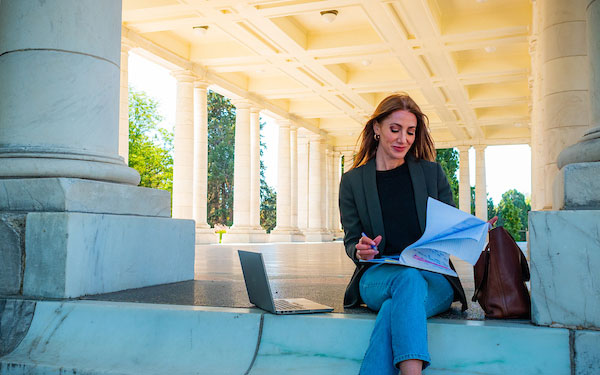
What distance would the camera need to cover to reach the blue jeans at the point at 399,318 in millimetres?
5836

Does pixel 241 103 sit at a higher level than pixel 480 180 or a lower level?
higher

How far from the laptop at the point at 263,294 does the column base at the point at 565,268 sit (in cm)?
261

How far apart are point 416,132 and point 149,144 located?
312 ft

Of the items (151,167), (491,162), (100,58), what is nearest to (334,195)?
(151,167)

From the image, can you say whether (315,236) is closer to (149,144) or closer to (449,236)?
(149,144)

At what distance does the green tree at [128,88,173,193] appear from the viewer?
97.0 m

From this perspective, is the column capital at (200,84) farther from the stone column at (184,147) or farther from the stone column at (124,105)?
the stone column at (124,105)

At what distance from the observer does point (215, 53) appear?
49594 mm

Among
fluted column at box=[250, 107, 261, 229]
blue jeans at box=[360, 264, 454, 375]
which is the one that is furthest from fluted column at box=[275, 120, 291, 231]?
blue jeans at box=[360, 264, 454, 375]

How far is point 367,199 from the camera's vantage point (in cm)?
796

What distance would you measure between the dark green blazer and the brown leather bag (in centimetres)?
65

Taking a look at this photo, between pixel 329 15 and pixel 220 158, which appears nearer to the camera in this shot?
pixel 329 15

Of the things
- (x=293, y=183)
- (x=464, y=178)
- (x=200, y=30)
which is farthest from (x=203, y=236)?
(x=464, y=178)

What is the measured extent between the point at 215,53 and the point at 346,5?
15.6 m
